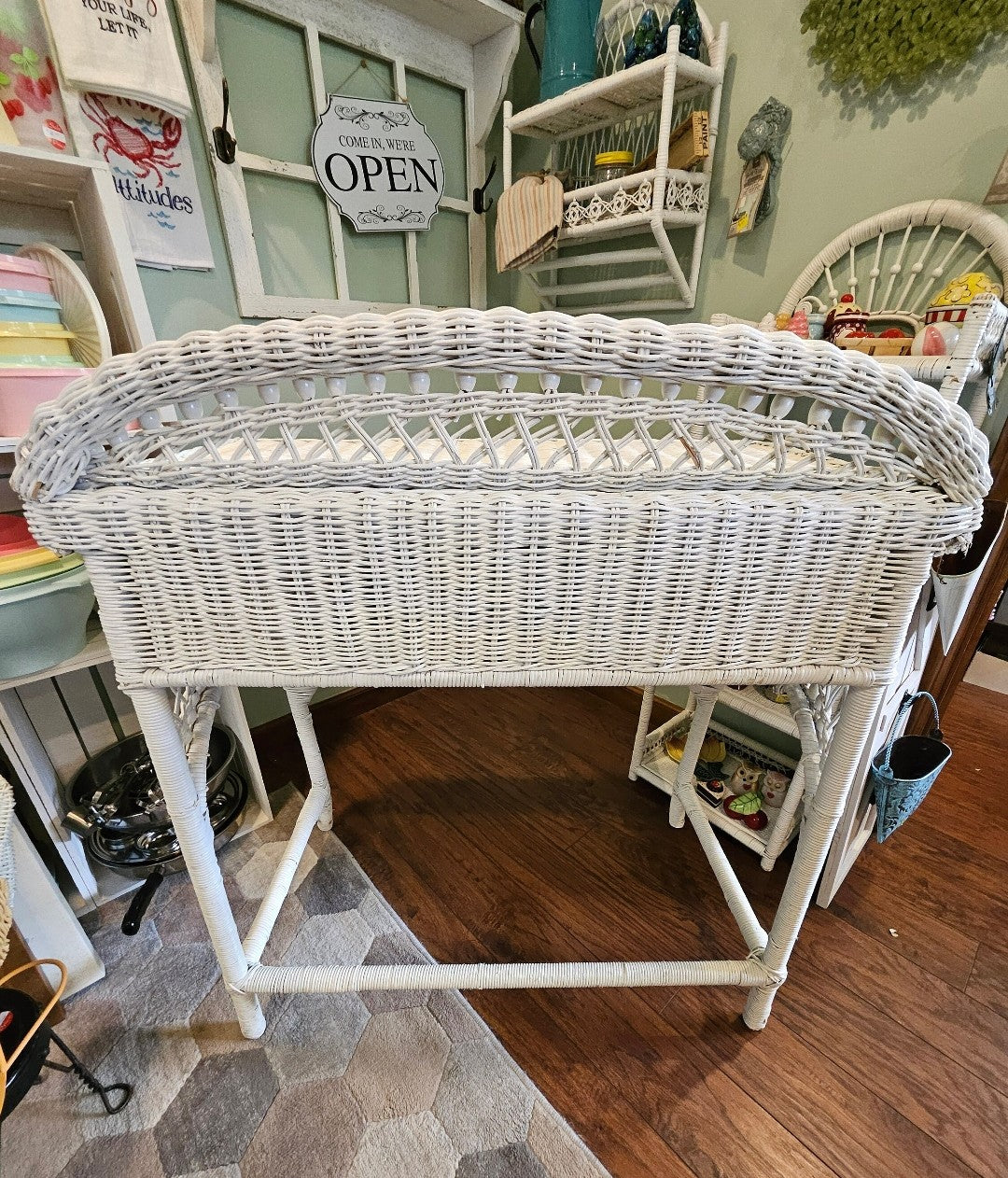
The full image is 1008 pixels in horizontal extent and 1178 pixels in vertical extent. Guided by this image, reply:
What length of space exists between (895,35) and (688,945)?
1.63 m

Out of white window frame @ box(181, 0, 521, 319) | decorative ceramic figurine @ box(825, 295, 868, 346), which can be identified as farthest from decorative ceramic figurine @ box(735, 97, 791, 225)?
white window frame @ box(181, 0, 521, 319)

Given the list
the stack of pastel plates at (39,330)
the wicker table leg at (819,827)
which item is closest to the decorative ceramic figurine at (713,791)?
the wicker table leg at (819,827)

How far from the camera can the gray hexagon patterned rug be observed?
764 millimetres

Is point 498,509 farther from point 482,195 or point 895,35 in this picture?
point 482,195

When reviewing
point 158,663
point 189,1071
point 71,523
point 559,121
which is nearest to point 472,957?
point 189,1071

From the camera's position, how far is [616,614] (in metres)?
0.58

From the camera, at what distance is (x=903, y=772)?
109cm

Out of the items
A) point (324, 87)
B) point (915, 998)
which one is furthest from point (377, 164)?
point (915, 998)

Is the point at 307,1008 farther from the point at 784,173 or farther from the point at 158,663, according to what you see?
the point at 784,173

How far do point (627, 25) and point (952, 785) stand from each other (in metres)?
1.96

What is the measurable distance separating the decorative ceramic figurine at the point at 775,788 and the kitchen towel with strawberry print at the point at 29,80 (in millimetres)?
1774

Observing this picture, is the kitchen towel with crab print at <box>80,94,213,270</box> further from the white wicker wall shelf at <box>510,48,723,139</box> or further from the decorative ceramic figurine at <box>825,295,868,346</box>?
the decorative ceramic figurine at <box>825,295,868,346</box>

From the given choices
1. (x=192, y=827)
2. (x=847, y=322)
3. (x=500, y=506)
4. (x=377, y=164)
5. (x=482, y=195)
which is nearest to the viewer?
(x=500, y=506)

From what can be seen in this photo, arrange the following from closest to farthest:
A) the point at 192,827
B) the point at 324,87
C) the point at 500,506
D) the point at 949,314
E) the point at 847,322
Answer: the point at 500,506 < the point at 192,827 < the point at 949,314 < the point at 847,322 < the point at 324,87
